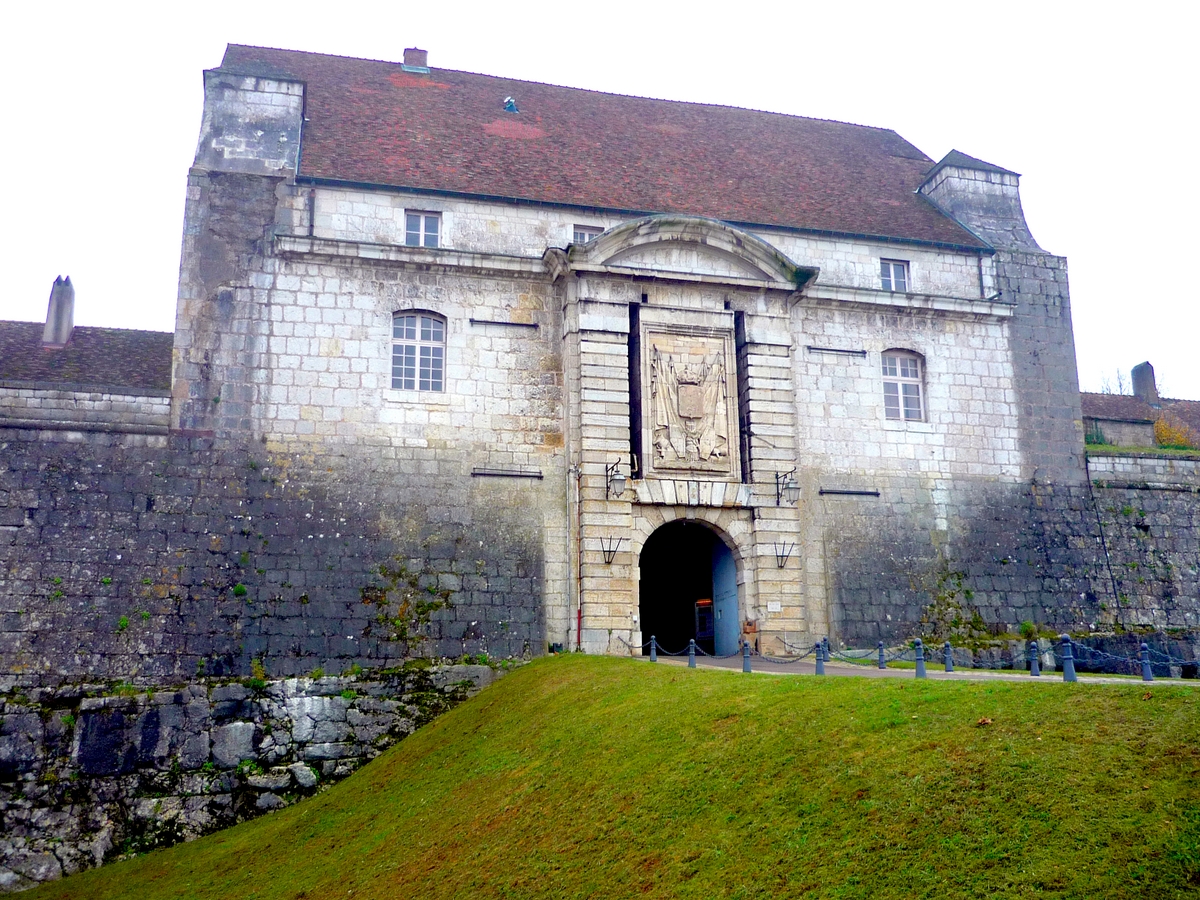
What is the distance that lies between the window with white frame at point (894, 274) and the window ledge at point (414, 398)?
9.54 meters

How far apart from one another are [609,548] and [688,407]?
3.05 meters

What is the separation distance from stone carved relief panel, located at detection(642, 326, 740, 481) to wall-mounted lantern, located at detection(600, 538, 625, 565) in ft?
4.62

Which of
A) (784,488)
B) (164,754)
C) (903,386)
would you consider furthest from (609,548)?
(164,754)

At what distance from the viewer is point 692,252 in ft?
65.8

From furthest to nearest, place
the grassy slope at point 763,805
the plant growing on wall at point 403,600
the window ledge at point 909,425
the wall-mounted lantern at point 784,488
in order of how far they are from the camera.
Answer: the window ledge at point 909,425 < the wall-mounted lantern at point 784,488 < the plant growing on wall at point 403,600 < the grassy slope at point 763,805

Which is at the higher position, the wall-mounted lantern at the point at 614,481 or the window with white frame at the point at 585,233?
the window with white frame at the point at 585,233

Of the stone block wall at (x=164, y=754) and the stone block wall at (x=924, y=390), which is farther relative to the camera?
the stone block wall at (x=924, y=390)

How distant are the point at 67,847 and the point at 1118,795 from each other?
45.6 ft

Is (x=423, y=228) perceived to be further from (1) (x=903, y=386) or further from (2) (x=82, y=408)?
(1) (x=903, y=386)

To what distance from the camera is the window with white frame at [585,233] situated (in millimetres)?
20656

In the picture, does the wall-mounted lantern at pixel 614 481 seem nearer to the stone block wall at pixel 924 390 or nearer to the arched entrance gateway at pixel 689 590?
the arched entrance gateway at pixel 689 590

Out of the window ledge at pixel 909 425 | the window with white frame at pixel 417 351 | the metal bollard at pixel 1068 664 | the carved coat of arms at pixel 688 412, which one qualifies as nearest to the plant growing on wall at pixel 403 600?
the window with white frame at pixel 417 351

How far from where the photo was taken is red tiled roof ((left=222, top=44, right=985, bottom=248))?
20.7 meters

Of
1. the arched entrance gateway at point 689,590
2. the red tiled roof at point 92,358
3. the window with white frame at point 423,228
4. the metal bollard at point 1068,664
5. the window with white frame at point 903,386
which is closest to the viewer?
the metal bollard at point 1068,664
